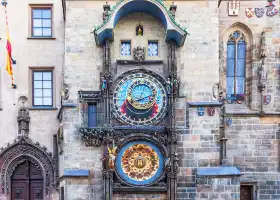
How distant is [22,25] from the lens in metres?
19.7

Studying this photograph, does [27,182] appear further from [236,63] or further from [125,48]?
[236,63]

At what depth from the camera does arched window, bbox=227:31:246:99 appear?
62.8 feet

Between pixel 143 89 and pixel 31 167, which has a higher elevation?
pixel 143 89

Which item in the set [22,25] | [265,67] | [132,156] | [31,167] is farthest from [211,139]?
[22,25]

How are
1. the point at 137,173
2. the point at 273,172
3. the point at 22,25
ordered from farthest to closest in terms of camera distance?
1. the point at 22,25
2. the point at 273,172
3. the point at 137,173

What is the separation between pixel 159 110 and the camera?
16734 mm

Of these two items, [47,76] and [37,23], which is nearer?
[47,76]

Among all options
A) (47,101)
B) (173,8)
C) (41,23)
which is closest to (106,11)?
(173,8)

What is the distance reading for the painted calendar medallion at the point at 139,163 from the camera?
1647cm

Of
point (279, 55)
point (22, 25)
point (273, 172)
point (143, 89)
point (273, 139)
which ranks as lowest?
point (273, 172)

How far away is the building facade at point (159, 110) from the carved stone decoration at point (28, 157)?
0.04 m

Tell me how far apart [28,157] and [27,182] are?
1005mm

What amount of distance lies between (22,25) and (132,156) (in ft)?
24.3

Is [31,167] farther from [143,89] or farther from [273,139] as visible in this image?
[273,139]
